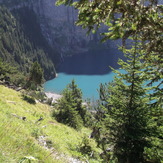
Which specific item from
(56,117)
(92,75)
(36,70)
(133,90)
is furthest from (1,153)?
(92,75)

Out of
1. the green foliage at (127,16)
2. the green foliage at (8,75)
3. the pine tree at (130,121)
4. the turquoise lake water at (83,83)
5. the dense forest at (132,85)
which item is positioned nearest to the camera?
the green foliage at (127,16)

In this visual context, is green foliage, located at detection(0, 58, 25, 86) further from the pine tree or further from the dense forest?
the pine tree

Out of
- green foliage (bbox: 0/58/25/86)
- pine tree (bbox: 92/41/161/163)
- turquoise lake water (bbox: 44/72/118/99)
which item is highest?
turquoise lake water (bbox: 44/72/118/99)

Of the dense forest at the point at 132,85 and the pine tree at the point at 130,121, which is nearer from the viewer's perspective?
the dense forest at the point at 132,85

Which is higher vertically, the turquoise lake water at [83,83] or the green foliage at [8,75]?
the turquoise lake water at [83,83]

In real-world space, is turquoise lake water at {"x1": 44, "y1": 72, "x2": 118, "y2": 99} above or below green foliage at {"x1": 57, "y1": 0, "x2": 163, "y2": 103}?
above

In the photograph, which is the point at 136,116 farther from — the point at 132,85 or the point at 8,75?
the point at 8,75

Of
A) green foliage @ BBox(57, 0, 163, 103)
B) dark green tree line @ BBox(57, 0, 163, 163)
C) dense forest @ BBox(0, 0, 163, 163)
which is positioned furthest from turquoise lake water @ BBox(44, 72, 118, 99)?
green foliage @ BBox(57, 0, 163, 103)

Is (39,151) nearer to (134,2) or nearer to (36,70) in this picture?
(134,2)

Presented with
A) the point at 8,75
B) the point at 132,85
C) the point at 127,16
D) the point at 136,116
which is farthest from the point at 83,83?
the point at 127,16

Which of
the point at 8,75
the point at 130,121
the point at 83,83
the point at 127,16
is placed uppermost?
the point at 83,83

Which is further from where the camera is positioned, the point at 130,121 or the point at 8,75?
the point at 8,75

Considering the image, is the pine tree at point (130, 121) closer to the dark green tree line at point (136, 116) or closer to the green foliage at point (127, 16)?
the dark green tree line at point (136, 116)

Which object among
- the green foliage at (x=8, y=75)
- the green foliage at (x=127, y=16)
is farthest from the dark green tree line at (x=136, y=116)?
the green foliage at (x=8, y=75)
